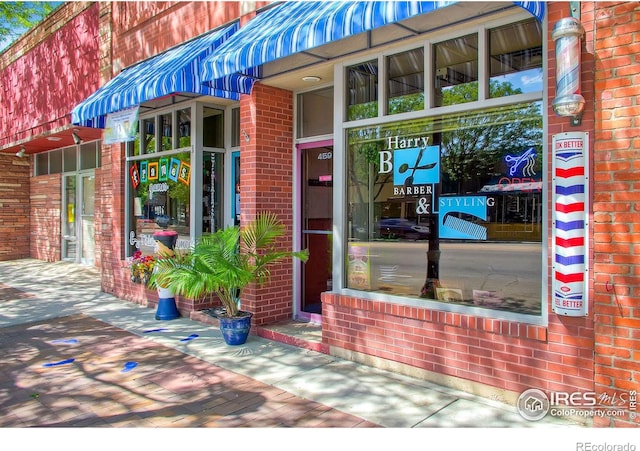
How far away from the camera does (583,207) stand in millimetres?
3561

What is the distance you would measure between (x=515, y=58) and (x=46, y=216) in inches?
568

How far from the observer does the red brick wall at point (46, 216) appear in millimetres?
14125

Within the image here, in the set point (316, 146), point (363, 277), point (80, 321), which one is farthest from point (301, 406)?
point (80, 321)

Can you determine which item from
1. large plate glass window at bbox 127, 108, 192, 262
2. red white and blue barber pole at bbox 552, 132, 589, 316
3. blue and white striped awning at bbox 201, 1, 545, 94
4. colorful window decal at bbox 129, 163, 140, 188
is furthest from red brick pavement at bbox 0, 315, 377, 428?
colorful window decal at bbox 129, 163, 140, 188

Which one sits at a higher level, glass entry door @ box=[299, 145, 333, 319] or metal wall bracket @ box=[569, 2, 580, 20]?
metal wall bracket @ box=[569, 2, 580, 20]

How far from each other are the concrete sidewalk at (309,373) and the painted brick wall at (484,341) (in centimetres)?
21

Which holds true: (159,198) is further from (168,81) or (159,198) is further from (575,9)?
(575,9)

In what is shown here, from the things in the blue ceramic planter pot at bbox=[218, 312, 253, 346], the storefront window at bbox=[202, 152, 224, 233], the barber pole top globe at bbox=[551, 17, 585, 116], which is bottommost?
the blue ceramic planter pot at bbox=[218, 312, 253, 346]

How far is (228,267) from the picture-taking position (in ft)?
17.4

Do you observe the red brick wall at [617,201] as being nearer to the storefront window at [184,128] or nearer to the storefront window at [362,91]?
the storefront window at [362,91]

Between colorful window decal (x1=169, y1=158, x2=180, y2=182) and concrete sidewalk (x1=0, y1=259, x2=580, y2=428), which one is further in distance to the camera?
colorful window decal (x1=169, y1=158, x2=180, y2=182)

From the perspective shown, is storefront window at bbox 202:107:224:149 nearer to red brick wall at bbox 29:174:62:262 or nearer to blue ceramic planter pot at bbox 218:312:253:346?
blue ceramic planter pot at bbox 218:312:253:346

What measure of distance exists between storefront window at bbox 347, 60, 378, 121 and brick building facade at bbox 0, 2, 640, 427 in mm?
111

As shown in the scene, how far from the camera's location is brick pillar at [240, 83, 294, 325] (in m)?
6.25
